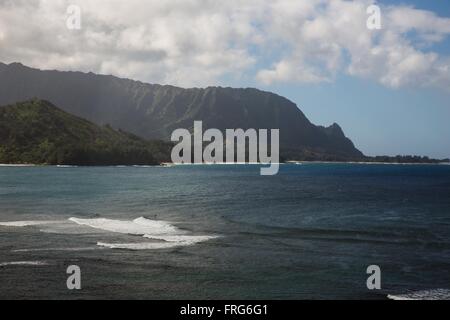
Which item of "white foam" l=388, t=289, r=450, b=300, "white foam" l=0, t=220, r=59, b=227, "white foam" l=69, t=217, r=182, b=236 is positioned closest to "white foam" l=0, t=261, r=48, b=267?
"white foam" l=69, t=217, r=182, b=236

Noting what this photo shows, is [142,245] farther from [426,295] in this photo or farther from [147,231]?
[426,295]

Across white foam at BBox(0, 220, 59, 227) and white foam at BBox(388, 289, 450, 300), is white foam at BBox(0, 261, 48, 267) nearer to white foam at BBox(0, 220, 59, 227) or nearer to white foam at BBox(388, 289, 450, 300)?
white foam at BBox(0, 220, 59, 227)

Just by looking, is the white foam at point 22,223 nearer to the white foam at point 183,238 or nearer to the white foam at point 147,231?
the white foam at point 147,231

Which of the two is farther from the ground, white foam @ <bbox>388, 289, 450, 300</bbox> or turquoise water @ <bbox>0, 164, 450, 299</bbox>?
turquoise water @ <bbox>0, 164, 450, 299</bbox>

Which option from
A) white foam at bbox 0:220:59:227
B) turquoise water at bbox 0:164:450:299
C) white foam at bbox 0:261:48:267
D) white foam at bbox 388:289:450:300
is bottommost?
white foam at bbox 388:289:450:300

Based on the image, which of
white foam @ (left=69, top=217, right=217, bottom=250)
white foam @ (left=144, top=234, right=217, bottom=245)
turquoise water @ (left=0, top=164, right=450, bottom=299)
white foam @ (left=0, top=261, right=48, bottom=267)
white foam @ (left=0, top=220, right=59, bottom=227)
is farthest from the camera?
white foam @ (left=0, top=220, right=59, bottom=227)

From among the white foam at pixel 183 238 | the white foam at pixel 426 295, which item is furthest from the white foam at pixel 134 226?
the white foam at pixel 426 295

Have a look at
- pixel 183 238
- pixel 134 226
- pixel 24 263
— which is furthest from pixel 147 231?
pixel 24 263

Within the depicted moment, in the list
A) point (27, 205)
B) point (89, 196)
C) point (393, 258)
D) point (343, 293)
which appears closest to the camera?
point (343, 293)
